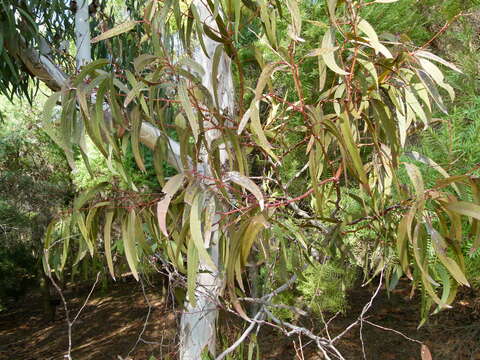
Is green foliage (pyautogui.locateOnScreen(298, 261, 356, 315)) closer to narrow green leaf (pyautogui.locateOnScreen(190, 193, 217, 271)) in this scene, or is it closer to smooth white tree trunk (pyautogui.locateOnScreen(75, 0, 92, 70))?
smooth white tree trunk (pyautogui.locateOnScreen(75, 0, 92, 70))

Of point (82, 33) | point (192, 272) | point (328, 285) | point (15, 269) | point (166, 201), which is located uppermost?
point (82, 33)

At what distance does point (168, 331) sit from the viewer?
3500 mm

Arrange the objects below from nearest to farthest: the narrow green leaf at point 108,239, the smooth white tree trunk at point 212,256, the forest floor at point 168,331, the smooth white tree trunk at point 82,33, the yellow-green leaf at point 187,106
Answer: the yellow-green leaf at point 187,106
the narrow green leaf at point 108,239
the smooth white tree trunk at point 212,256
the smooth white tree trunk at point 82,33
the forest floor at point 168,331

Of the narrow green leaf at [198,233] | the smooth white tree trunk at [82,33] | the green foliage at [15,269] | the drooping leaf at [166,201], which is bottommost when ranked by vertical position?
the green foliage at [15,269]

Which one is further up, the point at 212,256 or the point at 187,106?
the point at 187,106

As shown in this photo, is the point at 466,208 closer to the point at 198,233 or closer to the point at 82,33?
the point at 198,233

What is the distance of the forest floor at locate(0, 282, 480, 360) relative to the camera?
2456 mm

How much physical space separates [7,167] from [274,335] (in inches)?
131

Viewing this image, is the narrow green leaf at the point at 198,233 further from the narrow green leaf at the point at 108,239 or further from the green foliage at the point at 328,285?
the green foliage at the point at 328,285

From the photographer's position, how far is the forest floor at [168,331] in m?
2.46

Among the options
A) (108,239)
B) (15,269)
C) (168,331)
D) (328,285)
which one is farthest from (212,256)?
(15,269)

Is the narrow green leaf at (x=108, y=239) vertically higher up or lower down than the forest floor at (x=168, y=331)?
higher up

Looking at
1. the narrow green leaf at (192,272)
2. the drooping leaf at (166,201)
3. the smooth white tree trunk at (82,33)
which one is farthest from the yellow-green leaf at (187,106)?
the smooth white tree trunk at (82,33)

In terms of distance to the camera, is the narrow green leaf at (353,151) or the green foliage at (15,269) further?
the green foliage at (15,269)
